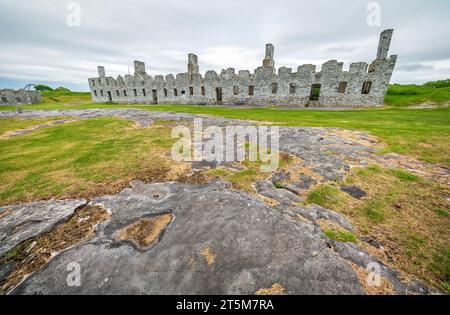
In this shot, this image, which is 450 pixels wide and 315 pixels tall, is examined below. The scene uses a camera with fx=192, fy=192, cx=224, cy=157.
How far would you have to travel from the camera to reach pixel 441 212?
378cm

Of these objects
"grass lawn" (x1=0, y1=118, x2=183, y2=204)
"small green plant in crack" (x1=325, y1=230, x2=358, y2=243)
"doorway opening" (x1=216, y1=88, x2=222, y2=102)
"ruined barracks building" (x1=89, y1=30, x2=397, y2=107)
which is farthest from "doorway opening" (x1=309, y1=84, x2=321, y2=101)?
"small green plant in crack" (x1=325, y1=230, x2=358, y2=243)

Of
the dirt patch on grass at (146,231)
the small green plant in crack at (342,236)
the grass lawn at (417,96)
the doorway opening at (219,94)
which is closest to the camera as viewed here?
the small green plant in crack at (342,236)

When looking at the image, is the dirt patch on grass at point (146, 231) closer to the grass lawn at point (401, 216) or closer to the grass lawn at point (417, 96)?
the grass lawn at point (401, 216)

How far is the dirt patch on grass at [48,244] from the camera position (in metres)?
2.78

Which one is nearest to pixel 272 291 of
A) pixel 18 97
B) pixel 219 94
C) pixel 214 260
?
pixel 214 260

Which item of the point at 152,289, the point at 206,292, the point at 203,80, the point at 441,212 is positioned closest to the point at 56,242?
the point at 152,289

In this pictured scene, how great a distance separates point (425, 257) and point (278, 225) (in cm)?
211

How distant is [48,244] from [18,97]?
53454 millimetres

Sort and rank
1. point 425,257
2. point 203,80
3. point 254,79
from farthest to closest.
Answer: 1. point 203,80
2. point 254,79
3. point 425,257

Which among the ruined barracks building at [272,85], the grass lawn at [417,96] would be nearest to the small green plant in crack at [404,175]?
the ruined barracks building at [272,85]

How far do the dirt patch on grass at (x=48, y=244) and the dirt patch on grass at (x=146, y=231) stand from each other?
2.06ft

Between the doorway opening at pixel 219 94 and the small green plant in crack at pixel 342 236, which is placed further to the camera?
the doorway opening at pixel 219 94

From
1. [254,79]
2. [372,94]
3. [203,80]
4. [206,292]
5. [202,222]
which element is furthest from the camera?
[203,80]

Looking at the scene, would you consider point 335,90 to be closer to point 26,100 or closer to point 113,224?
point 113,224
